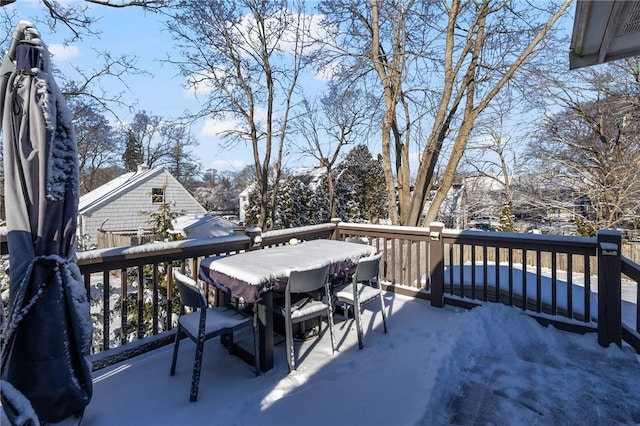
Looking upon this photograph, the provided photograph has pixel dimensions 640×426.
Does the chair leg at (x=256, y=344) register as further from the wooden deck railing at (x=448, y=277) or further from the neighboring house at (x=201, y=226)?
the neighboring house at (x=201, y=226)

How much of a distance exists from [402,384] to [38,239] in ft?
8.07

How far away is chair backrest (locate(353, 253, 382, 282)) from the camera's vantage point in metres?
3.12

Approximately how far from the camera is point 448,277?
443 cm

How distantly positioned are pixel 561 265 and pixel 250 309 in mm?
11771

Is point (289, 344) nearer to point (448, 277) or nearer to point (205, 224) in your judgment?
point (448, 277)

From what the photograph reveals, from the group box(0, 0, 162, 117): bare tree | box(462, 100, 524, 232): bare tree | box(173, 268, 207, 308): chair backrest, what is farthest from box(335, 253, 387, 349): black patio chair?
box(0, 0, 162, 117): bare tree

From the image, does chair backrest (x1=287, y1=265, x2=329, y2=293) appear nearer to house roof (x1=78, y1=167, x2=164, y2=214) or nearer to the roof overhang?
the roof overhang

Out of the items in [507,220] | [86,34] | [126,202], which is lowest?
[507,220]

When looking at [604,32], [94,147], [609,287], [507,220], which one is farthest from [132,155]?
[604,32]

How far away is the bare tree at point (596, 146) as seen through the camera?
946 centimetres

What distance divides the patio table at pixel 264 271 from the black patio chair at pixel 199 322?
120 millimetres

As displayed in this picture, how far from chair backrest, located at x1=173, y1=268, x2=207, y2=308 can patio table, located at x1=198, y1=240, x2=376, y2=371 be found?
28 cm

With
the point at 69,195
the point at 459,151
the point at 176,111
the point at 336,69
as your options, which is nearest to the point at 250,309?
the point at 69,195

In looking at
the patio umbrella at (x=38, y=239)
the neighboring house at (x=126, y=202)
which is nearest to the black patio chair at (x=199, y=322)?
the patio umbrella at (x=38, y=239)
